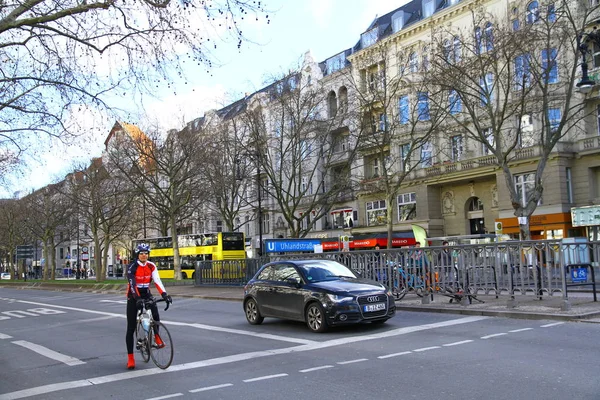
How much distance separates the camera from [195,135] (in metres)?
39.5

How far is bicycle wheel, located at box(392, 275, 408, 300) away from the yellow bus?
24906 millimetres

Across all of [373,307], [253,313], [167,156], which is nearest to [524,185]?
[167,156]

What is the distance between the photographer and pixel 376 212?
5175 cm

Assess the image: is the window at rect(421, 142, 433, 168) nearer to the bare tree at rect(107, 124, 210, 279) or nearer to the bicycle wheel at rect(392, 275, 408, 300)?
the bare tree at rect(107, 124, 210, 279)

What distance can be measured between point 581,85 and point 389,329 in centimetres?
1206

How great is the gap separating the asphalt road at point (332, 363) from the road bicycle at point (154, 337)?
0.65ft

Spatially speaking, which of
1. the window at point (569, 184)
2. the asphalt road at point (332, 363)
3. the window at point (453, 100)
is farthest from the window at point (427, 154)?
the asphalt road at point (332, 363)

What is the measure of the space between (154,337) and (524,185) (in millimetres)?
35579

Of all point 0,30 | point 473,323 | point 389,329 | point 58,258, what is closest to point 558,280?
point 473,323

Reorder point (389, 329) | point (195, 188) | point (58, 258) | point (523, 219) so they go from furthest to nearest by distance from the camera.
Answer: point (58, 258) → point (195, 188) → point (523, 219) → point (389, 329)

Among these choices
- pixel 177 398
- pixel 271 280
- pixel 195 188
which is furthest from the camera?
pixel 195 188

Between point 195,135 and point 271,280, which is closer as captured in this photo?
point 271,280

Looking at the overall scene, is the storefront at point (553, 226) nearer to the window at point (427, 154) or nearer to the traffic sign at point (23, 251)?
the window at point (427, 154)

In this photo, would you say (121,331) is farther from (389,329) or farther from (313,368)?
(313,368)
